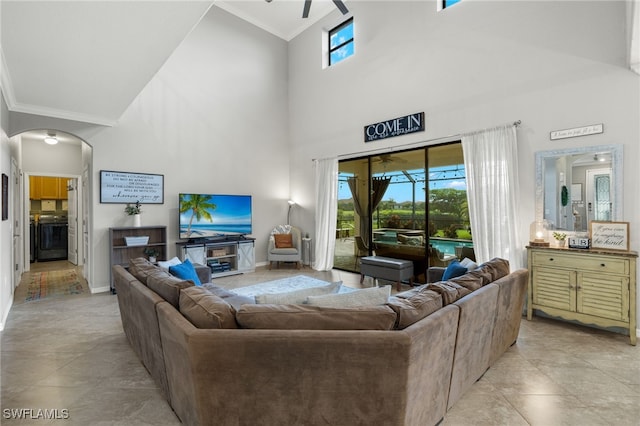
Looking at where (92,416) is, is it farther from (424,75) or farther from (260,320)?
(424,75)

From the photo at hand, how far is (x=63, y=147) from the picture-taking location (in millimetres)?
6898

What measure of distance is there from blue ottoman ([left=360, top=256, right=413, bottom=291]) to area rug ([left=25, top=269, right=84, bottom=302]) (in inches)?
179

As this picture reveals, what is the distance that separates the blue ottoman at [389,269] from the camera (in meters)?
4.72

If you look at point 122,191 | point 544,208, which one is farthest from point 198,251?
point 544,208

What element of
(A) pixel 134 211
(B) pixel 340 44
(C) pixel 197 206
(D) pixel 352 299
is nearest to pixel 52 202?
(A) pixel 134 211

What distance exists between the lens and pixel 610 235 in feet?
10.5

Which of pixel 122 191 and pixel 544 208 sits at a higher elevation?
pixel 122 191

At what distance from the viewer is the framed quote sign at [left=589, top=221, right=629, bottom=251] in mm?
3127

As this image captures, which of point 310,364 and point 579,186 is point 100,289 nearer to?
point 310,364

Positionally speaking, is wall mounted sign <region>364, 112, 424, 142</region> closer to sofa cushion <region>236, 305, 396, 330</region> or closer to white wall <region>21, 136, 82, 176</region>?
sofa cushion <region>236, 305, 396, 330</region>

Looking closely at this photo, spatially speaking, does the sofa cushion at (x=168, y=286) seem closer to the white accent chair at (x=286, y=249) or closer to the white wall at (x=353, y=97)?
the white wall at (x=353, y=97)

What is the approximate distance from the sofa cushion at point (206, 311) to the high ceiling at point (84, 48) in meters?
2.13

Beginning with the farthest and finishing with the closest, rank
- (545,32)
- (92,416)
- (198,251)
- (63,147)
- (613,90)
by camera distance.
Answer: (63,147)
(198,251)
(545,32)
(613,90)
(92,416)

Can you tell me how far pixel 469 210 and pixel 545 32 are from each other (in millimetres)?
2336
